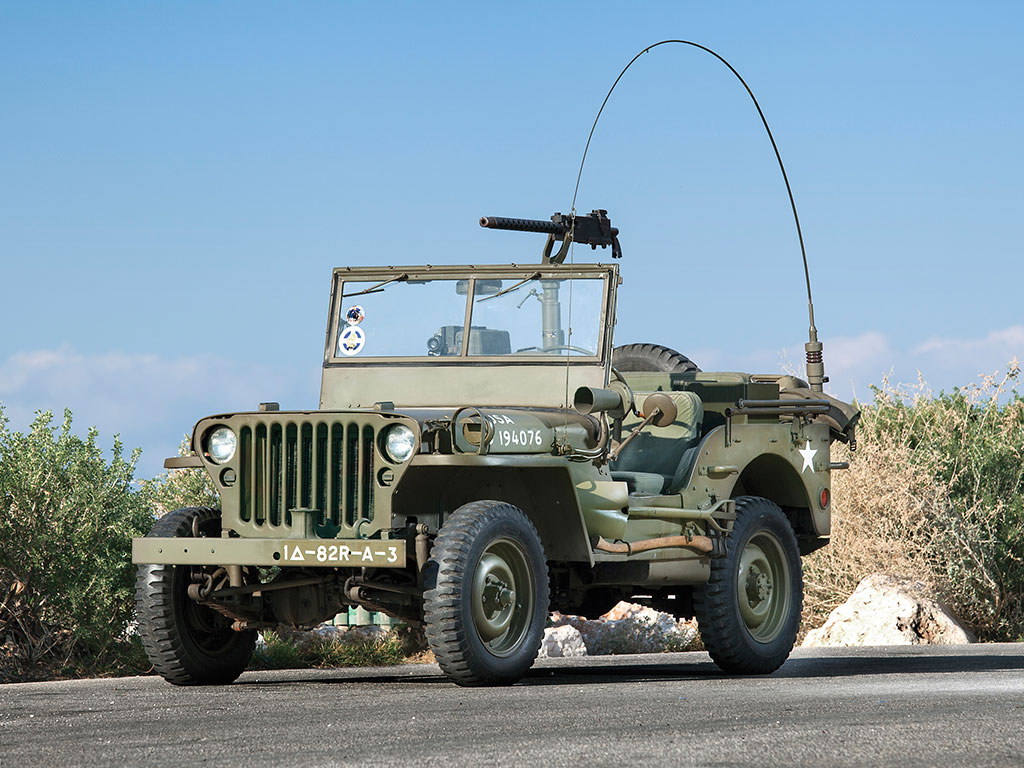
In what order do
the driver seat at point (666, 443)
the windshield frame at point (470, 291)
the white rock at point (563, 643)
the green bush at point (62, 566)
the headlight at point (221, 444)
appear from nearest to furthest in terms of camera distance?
the headlight at point (221, 444) → the windshield frame at point (470, 291) → the driver seat at point (666, 443) → the green bush at point (62, 566) → the white rock at point (563, 643)

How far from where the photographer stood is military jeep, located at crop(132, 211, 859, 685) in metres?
9.43

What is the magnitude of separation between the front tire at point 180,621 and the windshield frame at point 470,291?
177 centimetres

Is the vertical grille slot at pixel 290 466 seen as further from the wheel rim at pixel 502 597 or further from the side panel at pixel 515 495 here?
the wheel rim at pixel 502 597

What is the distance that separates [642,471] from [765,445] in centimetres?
90

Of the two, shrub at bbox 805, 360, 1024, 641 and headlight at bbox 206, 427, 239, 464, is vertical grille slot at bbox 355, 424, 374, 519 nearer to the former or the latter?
headlight at bbox 206, 427, 239, 464

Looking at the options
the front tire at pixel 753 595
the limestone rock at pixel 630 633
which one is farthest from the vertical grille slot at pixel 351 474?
the limestone rock at pixel 630 633

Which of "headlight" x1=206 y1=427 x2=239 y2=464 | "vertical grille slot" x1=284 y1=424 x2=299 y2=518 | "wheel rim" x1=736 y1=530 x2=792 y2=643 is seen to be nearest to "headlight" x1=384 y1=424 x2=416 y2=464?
"vertical grille slot" x1=284 y1=424 x2=299 y2=518

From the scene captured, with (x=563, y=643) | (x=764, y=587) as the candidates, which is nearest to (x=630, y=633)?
(x=563, y=643)

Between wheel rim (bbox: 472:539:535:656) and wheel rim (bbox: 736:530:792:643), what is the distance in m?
2.37

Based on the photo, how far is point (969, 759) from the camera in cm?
623

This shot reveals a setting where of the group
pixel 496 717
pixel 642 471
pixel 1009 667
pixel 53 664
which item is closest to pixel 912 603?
pixel 1009 667

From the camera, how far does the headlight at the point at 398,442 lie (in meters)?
9.38

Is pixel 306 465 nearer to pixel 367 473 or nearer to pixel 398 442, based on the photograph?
pixel 367 473

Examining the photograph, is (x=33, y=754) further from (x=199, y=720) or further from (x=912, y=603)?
(x=912, y=603)
